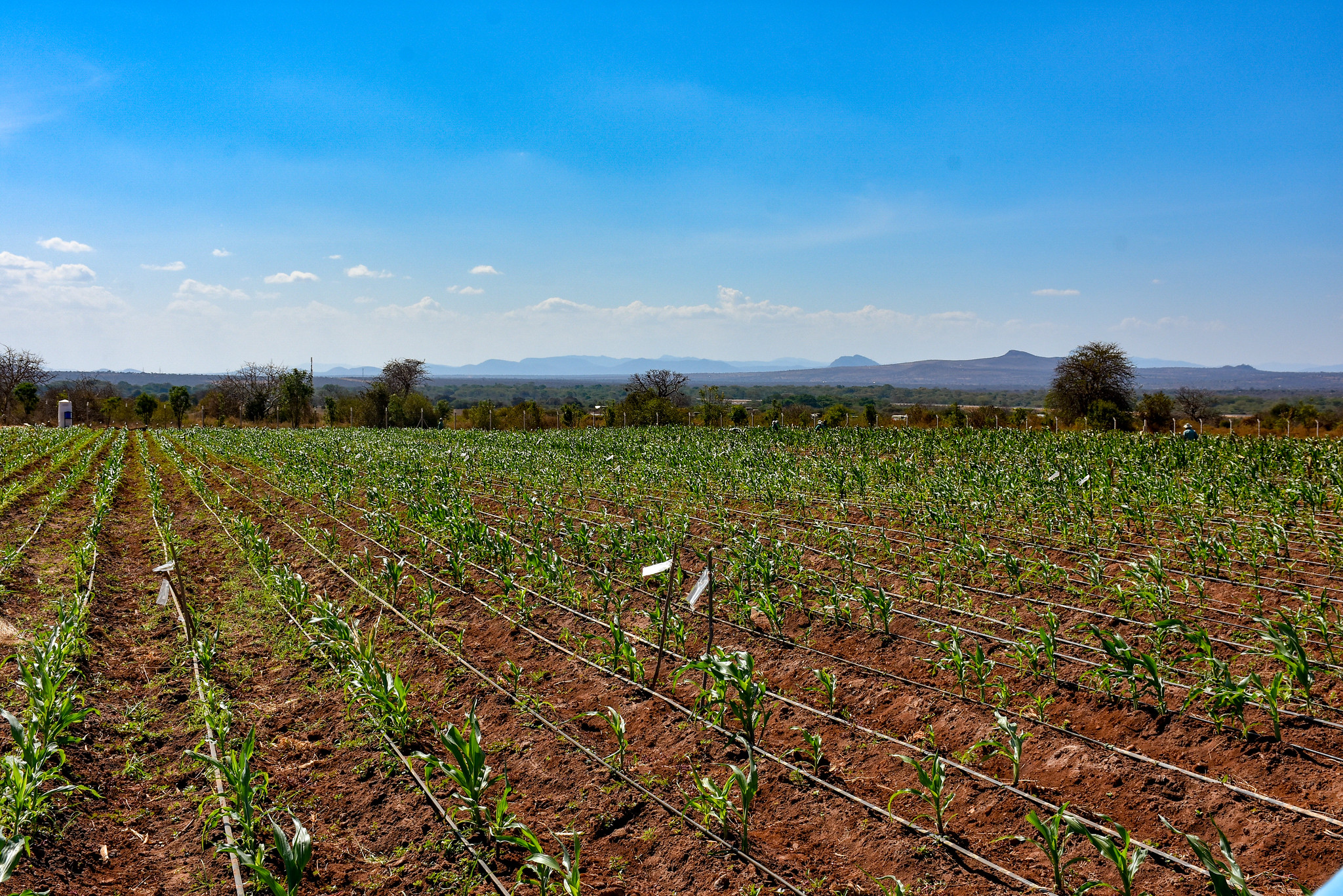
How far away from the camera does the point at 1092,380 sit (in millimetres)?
43969

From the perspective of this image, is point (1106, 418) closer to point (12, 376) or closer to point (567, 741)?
point (567, 741)

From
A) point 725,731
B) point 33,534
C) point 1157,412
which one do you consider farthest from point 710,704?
point 1157,412

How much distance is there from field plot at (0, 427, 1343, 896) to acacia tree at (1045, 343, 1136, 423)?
35314 mm

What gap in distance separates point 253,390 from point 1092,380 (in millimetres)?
68402

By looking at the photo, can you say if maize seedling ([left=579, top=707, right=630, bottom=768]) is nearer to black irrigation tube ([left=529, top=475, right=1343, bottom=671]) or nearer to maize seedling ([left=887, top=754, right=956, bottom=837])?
maize seedling ([left=887, top=754, right=956, bottom=837])

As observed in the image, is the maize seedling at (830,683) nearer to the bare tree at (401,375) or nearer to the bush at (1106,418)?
the bush at (1106,418)

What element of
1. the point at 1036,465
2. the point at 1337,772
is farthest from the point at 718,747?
the point at 1036,465

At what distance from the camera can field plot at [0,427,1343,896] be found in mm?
3723

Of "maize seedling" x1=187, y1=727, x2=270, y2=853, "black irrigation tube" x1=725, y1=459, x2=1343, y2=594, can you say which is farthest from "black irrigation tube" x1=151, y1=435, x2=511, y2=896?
"black irrigation tube" x1=725, y1=459, x2=1343, y2=594

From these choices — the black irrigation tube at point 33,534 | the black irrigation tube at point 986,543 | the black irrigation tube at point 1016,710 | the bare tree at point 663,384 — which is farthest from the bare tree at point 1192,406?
the black irrigation tube at point 33,534

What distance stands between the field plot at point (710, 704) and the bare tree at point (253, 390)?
5518cm

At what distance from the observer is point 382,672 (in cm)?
521

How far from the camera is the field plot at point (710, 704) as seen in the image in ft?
12.2

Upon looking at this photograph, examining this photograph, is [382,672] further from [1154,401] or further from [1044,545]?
[1154,401]
